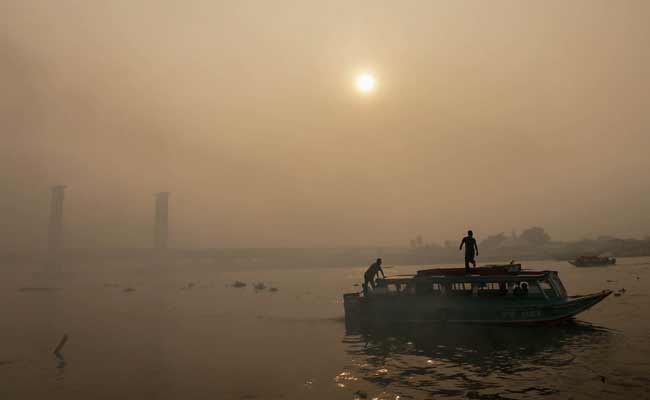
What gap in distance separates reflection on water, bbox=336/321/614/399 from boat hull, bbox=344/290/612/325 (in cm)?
74

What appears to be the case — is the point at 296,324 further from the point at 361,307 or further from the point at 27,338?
the point at 27,338

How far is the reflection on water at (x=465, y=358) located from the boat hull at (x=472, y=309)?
745 mm

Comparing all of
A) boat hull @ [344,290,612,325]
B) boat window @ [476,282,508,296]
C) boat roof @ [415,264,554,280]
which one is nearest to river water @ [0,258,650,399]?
boat hull @ [344,290,612,325]

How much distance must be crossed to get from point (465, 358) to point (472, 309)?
772 cm

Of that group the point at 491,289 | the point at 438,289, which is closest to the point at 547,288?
the point at 491,289

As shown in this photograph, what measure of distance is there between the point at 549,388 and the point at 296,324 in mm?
25087

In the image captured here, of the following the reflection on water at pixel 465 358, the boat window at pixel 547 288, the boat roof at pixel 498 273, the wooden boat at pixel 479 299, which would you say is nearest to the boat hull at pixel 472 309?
the wooden boat at pixel 479 299

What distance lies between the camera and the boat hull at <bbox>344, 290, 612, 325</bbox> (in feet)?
95.8

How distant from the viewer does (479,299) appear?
3039 cm

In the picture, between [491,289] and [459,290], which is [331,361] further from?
[491,289]

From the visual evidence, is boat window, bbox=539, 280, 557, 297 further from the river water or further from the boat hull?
the river water

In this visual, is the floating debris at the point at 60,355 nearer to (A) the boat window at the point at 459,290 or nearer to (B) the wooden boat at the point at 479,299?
(B) the wooden boat at the point at 479,299

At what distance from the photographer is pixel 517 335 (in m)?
28.0

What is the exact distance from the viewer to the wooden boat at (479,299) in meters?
29.3
